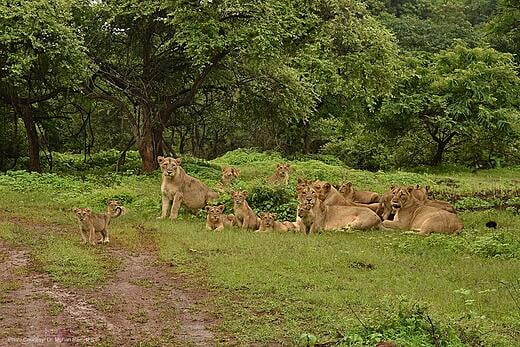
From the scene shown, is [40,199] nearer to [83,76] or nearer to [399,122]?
[83,76]

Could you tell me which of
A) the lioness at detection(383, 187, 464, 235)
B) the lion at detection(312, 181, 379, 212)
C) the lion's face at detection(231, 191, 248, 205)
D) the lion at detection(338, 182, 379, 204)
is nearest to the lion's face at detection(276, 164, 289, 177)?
the lion at detection(338, 182, 379, 204)

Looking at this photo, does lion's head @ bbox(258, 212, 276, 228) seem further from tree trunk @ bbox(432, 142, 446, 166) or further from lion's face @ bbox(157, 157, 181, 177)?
tree trunk @ bbox(432, 142, 446, 166)

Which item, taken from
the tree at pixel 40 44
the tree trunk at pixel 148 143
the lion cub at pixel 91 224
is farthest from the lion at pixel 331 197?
the tree trunk at pixel 148 143

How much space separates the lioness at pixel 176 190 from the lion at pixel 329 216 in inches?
110

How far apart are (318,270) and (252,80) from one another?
1528cm

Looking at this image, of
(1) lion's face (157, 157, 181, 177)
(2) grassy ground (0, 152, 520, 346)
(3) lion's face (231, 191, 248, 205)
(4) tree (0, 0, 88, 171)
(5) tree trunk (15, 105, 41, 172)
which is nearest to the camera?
(2) grassy ground (0, 152, 520, 346)

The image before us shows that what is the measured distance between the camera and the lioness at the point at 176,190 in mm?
16781

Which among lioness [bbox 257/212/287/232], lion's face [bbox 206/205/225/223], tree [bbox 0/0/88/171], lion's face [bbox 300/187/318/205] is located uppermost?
tree [bbox 0/0/88/171]

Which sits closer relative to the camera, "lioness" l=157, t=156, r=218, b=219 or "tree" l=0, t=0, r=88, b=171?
"lioness" l=157, t=156, r=218, b=219

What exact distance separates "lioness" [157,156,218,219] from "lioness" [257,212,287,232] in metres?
2.20

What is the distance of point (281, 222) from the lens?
624 inches

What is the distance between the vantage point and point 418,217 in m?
15.5

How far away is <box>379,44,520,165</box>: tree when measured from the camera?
31.2m

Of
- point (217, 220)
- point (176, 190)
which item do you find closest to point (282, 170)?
point (176, 190)
